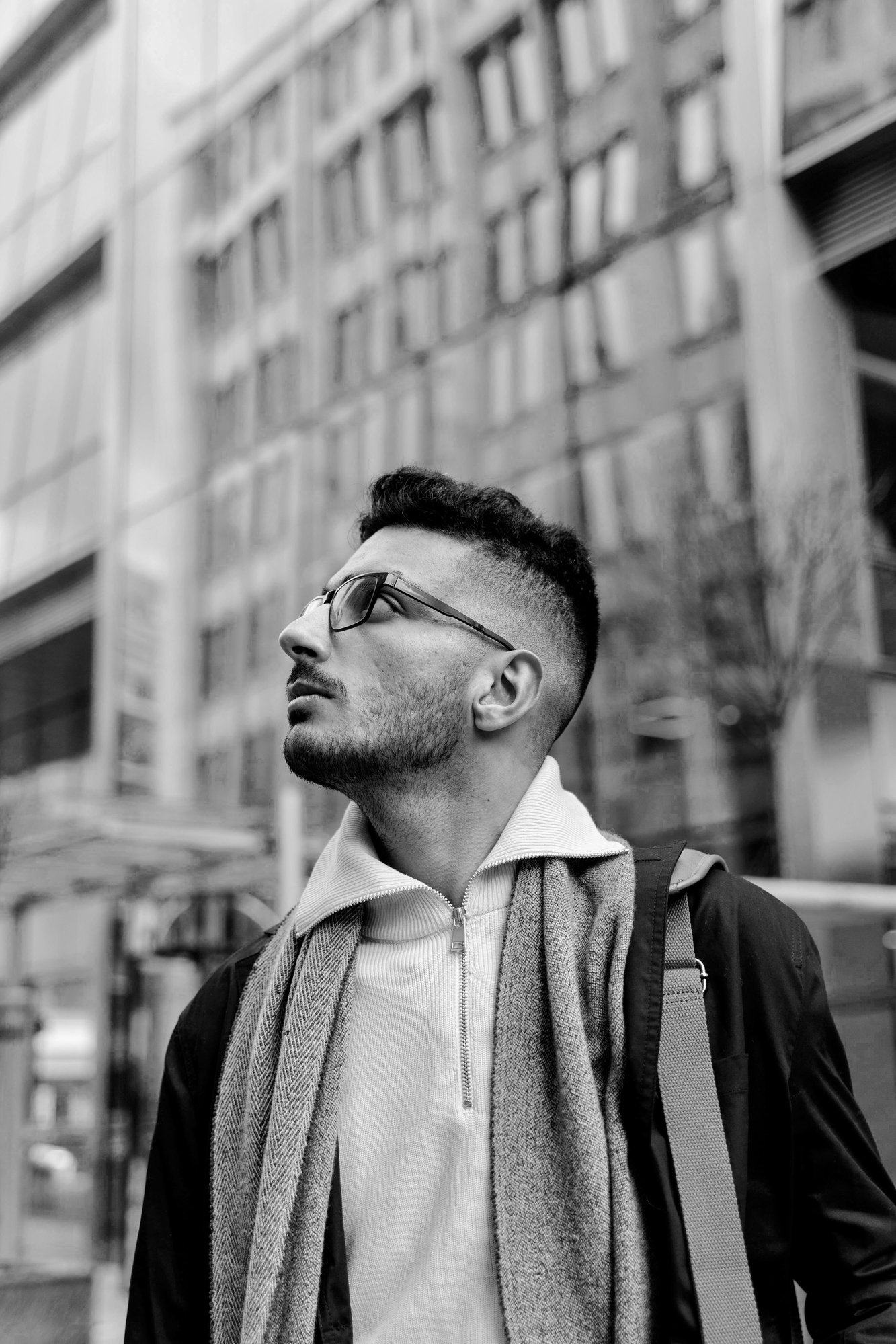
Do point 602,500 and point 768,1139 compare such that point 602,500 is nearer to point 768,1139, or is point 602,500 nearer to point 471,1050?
point 471,1050

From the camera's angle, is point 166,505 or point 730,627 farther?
point 166,505

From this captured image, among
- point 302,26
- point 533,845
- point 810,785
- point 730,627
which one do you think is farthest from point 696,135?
point 533,845

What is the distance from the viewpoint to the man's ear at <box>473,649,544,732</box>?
7.18ft

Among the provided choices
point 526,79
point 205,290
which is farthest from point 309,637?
point 205,290

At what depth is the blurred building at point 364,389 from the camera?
28.6ft

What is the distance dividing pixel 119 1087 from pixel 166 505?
5739 millimetres

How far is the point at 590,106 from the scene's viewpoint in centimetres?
1038

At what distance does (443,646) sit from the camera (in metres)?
2.18

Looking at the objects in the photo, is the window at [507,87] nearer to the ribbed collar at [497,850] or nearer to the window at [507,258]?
the window at [507,258]

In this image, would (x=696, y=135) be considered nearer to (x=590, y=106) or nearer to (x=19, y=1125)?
(x=590, y=106)

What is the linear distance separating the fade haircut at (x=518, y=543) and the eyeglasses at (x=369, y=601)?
115 mm

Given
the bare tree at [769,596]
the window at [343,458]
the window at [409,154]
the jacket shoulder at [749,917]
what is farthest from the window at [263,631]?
the jacket shoulder at [749,917]

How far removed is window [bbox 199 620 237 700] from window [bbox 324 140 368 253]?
3580 mm

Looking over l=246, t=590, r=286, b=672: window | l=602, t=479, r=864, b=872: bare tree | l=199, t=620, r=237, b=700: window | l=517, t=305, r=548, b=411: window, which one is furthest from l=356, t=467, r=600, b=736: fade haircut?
l=199, t=620, r=237, b=700: window
